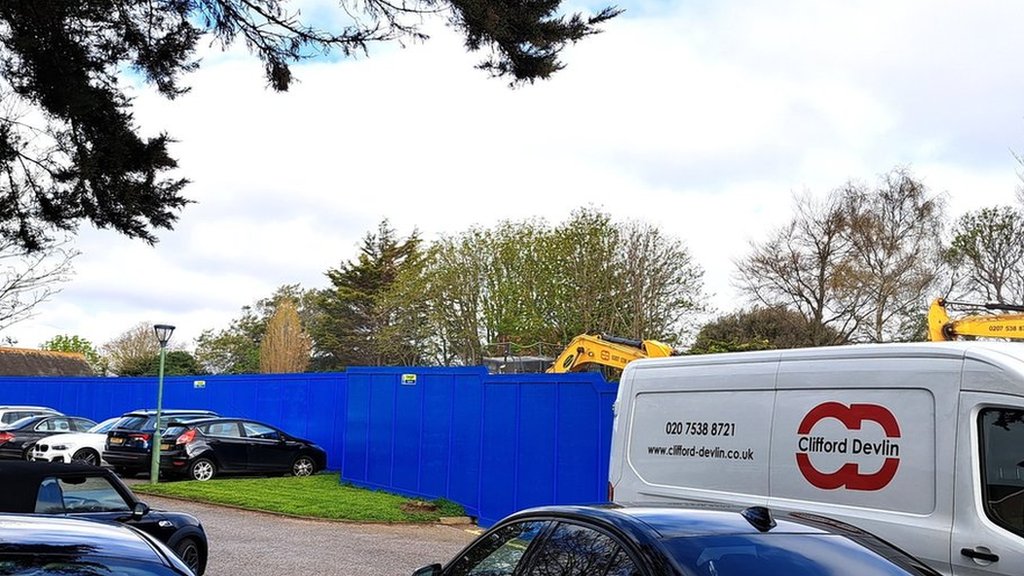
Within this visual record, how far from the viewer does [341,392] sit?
2445 cm

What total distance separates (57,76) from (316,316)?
204 feet

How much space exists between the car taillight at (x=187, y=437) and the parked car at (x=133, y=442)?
0.56 metres

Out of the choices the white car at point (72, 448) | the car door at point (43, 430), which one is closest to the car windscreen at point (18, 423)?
the car door at point (43, 430)

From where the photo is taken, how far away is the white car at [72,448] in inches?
931

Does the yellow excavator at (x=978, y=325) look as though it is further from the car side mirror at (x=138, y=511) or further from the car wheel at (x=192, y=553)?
the car side mirror at (x=138, y=511)

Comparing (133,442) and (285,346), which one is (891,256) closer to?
(133,442)

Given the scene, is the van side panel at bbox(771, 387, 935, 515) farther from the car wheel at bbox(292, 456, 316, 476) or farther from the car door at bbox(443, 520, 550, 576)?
the car wheel at bbox(292, 456, 316, 476)

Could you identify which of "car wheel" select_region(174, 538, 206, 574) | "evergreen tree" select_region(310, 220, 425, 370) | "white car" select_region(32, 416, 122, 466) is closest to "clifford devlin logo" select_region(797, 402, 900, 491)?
"car wheel" select_region(174, 538, 206, 574)

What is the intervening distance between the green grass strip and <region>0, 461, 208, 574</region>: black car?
22.6ft

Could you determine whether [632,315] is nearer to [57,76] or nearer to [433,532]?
[433,532]

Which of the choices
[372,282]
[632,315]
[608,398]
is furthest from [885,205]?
[372,282]

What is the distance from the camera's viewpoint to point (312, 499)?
18.4 m

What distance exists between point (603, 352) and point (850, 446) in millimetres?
9150

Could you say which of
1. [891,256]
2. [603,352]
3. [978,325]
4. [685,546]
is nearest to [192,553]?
[685,546]
